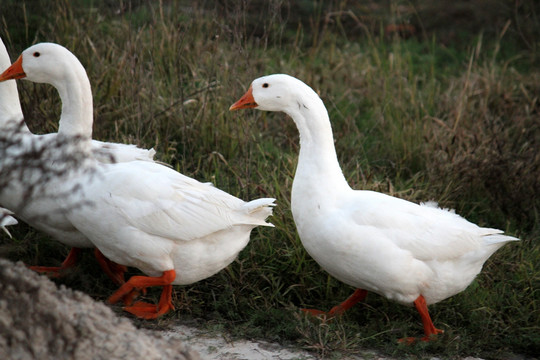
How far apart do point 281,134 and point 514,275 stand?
216 cm

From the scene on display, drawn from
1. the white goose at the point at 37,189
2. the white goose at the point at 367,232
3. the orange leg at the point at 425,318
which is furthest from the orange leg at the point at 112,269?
the orange leg at the point at 425,318

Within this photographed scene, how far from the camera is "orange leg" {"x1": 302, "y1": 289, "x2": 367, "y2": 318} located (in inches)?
152

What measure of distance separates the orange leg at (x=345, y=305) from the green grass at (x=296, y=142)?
0.25 ft

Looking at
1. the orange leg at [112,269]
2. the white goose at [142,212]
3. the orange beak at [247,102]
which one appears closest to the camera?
the white goose at [142,212]

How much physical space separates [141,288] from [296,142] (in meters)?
2.33

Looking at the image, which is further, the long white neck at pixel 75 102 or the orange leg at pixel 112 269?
the orange leg at pixel 112 269

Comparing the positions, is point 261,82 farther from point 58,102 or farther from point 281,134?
point 58,102

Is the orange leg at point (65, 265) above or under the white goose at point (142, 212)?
under

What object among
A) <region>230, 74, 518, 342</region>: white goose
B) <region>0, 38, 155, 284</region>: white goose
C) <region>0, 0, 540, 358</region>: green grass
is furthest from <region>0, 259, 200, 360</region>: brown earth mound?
<region>230, 74, 518, 342</region>: white goose

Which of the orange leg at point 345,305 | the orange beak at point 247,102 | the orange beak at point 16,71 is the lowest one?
the orange leg at point 345,305

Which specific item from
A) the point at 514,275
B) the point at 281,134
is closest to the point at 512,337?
the point at 514,275

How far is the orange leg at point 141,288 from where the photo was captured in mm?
3650

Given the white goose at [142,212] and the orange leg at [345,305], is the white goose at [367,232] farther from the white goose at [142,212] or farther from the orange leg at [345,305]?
the white goose at [142,212]

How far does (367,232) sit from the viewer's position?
3.57 meters
